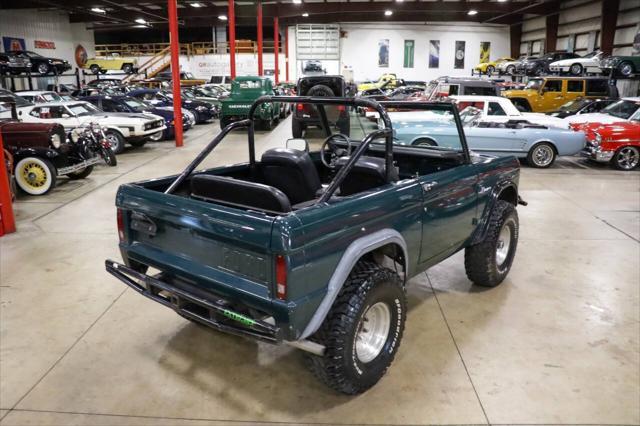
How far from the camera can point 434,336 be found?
359cm

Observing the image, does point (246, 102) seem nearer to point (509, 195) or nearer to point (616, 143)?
point (616, 143)

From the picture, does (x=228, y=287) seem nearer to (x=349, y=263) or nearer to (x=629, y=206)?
(x=349, y=263)

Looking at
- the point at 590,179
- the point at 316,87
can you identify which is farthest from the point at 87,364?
the point at 316,87

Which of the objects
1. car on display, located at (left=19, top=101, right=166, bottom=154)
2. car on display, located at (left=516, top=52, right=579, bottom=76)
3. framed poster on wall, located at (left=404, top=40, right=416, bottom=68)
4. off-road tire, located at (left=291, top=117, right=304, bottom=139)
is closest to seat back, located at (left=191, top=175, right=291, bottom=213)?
car on display, located at (left=19, top=101, right=166, bottom=154)

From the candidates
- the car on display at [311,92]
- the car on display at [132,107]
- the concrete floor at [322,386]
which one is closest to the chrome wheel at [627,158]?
the concrete floor at [322,386]

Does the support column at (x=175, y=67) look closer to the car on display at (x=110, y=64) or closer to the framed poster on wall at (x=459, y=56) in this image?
the car on display at (x=110, y=64)

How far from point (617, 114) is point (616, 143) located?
1.77m

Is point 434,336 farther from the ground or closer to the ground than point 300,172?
closer to the ground

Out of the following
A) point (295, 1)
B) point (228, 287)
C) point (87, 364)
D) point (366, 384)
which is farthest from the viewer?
point (295, 1)

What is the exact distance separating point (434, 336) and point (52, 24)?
107 ft

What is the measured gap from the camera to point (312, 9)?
29109 mm

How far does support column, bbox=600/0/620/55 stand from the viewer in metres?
21.0

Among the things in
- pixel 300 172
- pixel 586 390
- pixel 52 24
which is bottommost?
pixel 586 390

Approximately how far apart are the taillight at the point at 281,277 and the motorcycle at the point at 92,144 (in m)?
7.40
